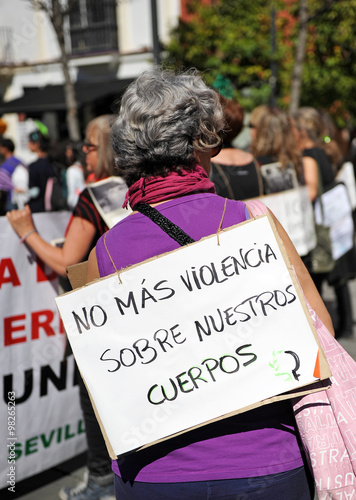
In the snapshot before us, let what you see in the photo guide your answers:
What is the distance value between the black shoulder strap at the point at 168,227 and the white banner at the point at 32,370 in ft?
5.13

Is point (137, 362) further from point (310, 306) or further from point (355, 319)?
point (355, 319)

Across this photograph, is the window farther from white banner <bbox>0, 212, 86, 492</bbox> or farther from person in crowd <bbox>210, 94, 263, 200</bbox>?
white banner <bbox>0, 212, 86, 492</bbox>

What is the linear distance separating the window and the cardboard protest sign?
1892cm

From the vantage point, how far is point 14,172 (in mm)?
8492

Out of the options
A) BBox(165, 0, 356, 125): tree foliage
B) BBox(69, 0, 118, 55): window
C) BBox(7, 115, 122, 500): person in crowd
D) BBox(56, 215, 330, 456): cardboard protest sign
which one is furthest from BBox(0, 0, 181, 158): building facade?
BBox(56, 215, 330, 456): cardboard protest sign

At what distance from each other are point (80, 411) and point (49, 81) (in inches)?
707

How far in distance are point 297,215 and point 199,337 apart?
2819 millimetres

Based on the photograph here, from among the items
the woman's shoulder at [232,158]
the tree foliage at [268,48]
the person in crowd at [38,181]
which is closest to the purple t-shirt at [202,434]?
the woman's shoulder at [232,158]

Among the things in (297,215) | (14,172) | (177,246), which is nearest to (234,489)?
(177,246)

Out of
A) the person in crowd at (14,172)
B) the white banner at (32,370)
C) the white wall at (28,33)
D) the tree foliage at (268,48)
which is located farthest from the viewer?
the white wall at (28,33)

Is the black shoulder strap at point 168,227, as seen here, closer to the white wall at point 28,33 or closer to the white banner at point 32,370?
the white banner at point 32,370

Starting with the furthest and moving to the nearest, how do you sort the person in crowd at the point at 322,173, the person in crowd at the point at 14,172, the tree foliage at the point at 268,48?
the tree foliage at the point at 268,48 < the person in crowd at the point at 14,172 < the person in crowd at the point at 322,173

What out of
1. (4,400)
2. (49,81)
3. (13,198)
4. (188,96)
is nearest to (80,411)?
(4,400)

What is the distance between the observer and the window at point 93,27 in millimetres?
19653
